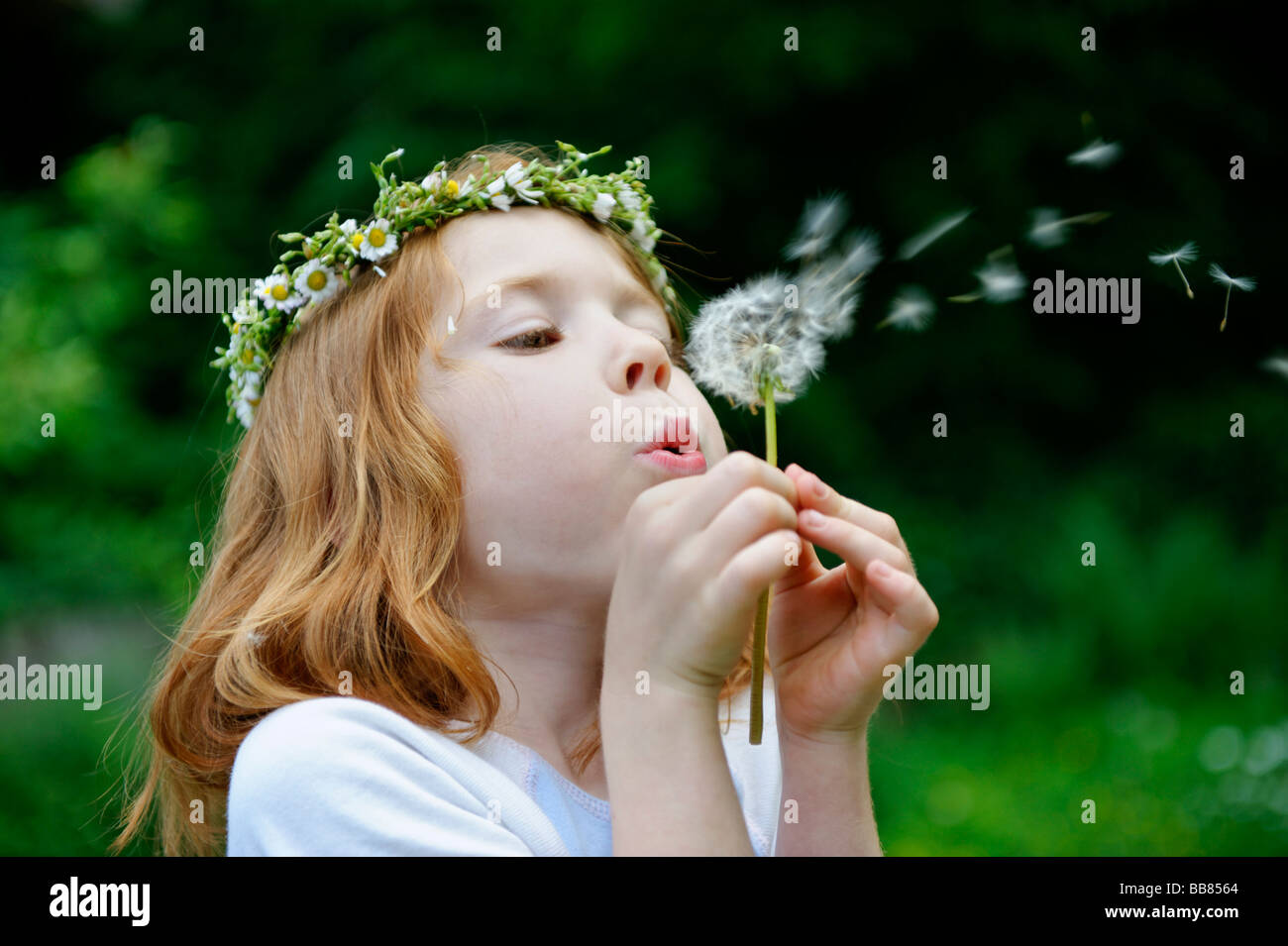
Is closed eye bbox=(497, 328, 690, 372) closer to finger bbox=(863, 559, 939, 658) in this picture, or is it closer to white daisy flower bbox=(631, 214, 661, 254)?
white daisy flower bbox=(631, 214, 661, 254)

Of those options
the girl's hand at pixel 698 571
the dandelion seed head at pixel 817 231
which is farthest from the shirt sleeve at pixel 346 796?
the dandelion seed head at pixel 817 231

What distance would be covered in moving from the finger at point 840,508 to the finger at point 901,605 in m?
0.08

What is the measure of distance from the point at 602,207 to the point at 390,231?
40cm

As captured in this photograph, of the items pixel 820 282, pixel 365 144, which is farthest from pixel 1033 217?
pixel 820 282

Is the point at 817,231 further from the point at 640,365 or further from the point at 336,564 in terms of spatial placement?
the point at 336,564

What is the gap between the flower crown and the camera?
211 centimetres

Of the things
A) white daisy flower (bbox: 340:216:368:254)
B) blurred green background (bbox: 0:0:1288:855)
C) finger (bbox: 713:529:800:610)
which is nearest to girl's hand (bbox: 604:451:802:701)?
finger (bbox: 713:529:800:610)

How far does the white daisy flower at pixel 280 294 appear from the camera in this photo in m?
2.21

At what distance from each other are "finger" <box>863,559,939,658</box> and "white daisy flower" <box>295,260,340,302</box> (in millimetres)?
1157

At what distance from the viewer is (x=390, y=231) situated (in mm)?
2107

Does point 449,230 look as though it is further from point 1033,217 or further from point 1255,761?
point 1255,761

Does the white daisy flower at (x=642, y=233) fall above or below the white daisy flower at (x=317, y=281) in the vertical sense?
above

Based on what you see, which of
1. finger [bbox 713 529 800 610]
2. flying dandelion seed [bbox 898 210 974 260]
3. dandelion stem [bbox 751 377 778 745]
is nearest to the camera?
finger [bbox 713 529 800 610]

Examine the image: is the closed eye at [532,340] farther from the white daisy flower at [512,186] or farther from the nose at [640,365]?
the white daisy flower at [512,186]
